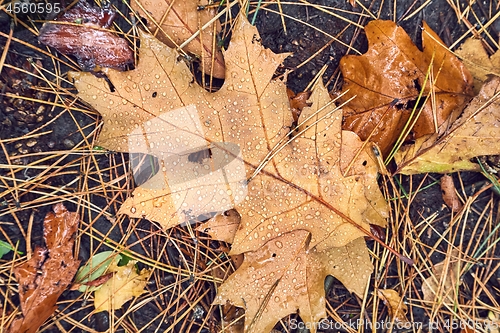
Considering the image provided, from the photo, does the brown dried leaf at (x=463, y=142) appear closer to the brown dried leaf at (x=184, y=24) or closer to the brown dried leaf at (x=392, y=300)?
the brown dried leaf at (x=392, y=300)

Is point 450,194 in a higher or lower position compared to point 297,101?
lower

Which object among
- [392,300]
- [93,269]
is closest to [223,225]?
[93,269]

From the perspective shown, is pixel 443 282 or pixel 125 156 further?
pixel 443 282

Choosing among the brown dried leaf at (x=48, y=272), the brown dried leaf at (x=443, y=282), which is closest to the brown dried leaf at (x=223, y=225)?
the brown dried leaf at (x=48, y=272)

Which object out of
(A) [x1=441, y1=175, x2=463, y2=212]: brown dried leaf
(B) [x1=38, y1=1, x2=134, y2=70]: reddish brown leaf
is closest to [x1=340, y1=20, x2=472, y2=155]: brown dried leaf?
(A) [x1=441, y1=175, x2=463, y2=212]: brown dried leaf

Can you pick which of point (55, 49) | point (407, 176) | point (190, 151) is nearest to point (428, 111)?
point (407, 176)

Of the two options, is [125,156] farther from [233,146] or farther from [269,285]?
[269,285]

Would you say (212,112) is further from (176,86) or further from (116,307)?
(116,307)
